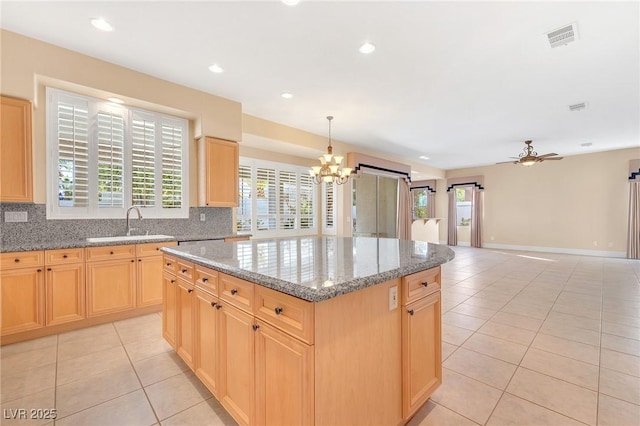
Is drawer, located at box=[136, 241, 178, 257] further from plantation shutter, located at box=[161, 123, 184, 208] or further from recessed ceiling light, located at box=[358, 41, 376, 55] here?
recessed ceiling light, located at box=[358, 41, 376, 55]

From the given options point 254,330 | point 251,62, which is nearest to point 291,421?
point 254,330

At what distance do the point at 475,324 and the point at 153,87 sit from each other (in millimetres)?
4694

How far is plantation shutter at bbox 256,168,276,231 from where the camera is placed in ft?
20.1

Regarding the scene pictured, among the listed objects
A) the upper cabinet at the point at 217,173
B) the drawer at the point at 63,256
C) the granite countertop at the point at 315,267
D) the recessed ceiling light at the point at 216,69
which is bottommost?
the drawer at the point at 63,256

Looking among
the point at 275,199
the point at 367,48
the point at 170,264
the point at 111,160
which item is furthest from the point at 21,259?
the point at 275,199

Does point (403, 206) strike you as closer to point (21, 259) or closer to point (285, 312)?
point (285, 312)

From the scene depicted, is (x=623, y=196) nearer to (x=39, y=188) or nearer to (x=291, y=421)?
(x=291, y=421)

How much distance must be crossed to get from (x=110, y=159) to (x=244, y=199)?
108 inches

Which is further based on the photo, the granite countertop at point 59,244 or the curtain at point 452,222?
the curtain at point 452,222

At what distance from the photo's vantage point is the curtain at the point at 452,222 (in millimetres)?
10398

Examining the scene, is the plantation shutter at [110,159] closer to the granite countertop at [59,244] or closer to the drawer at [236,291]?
the granite countertop at [59,244]

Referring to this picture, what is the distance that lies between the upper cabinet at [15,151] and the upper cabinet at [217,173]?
1708 millimetres

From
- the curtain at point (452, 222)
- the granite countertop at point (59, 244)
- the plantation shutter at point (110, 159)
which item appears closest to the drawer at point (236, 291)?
the granite countertop at point (59, 244)

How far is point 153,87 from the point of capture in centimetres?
343
